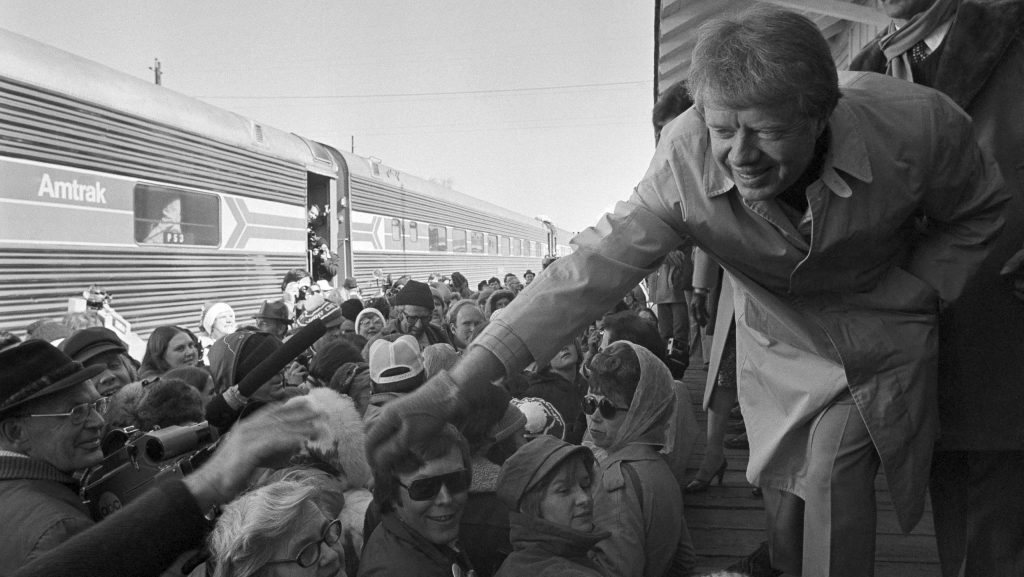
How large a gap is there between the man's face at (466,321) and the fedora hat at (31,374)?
3.78 m

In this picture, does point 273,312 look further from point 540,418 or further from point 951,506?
point 951,506

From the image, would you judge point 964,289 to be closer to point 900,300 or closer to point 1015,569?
point 900,300

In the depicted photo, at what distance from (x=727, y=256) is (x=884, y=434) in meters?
0.55

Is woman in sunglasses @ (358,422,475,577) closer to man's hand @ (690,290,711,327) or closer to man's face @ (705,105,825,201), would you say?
man's face @ (705,105,825,201)

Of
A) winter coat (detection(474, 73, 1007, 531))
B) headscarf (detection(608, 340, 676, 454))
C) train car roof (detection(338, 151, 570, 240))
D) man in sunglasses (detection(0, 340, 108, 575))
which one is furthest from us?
train car roof (detection(338, 151, 570, 240))

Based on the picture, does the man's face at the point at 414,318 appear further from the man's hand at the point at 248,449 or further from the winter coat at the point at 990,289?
the man's hand at the point at 248,449

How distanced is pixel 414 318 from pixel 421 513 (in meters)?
4.09

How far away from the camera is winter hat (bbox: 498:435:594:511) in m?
2.39

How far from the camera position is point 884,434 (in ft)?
6.47

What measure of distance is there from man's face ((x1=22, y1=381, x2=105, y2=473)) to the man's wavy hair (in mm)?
2249

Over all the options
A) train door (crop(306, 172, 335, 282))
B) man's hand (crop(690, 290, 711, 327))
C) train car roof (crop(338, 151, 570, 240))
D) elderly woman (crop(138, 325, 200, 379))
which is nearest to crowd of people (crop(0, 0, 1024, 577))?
man's hand (crop(690, 290, 711, 327))

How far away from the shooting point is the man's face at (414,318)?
6266 mm

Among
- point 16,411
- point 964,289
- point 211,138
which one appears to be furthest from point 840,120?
point 211,138

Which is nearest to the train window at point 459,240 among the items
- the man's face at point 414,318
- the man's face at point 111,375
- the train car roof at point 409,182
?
the train car roof at point 409,182
